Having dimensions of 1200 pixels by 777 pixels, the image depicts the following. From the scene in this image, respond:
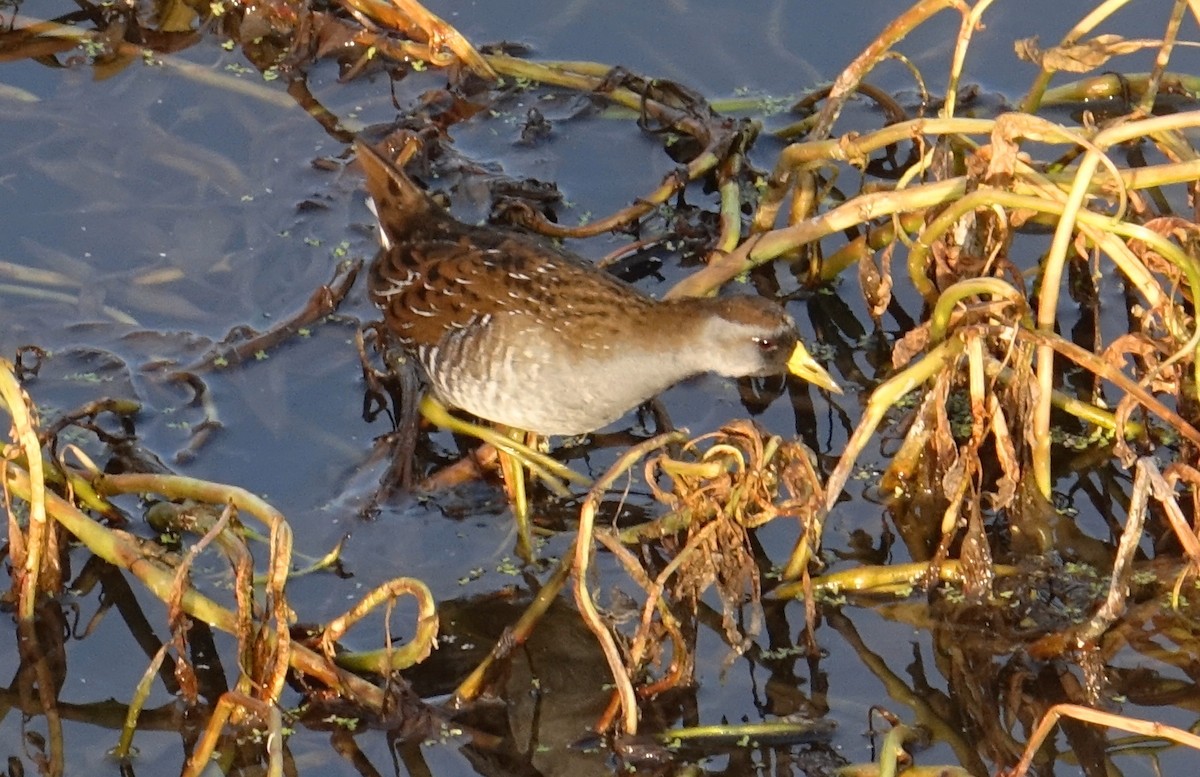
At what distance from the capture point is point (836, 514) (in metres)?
4.05

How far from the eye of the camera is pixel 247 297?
4.75 metres

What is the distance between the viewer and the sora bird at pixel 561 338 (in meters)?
4.00

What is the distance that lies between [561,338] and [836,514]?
0.77m

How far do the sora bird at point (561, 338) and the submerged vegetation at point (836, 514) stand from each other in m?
0.21

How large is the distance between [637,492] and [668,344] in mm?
384

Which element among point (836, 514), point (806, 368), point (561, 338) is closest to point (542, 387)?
point (561, 338)

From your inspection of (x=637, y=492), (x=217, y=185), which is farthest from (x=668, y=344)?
(x=217, y=185)

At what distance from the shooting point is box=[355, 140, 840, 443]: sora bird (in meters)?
4.00

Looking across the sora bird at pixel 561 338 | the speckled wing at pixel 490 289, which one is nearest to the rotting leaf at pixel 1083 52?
the sora bird at pixel 561 338

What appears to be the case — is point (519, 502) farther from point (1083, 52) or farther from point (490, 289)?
point (1083, 52)

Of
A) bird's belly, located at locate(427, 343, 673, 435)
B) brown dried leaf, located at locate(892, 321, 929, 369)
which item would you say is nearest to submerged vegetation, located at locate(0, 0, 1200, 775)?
brown dried leaf, located at locate(892, 321, 929, 369)

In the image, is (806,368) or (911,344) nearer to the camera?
(911,344)

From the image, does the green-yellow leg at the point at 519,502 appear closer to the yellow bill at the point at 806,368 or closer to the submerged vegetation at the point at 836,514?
the submerged vegetation at the point at 836,514

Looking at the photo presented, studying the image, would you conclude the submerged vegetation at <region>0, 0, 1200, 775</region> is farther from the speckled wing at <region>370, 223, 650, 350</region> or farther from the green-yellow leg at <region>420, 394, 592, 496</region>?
the speckled wing at <region>370, 223, 650, 350</region>
